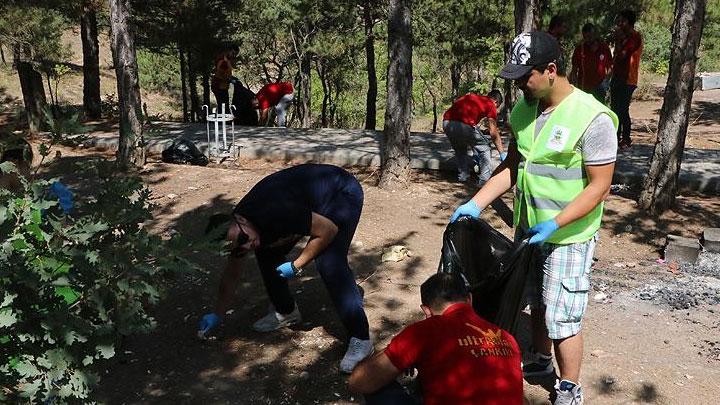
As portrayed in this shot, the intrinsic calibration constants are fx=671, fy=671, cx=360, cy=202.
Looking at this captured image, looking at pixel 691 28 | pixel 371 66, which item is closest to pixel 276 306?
pixel 691 28

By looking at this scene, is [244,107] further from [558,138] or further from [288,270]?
[558,138]

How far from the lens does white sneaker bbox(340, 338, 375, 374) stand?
3693 millimetres

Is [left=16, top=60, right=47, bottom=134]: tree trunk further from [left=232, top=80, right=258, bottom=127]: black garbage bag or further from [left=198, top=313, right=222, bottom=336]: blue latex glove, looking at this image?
[left=198, top=313, right=222, bottom=336]: blue latex glove

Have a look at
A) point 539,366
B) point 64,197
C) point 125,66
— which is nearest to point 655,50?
point 125,66

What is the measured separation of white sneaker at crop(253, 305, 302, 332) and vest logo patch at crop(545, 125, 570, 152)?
207cm

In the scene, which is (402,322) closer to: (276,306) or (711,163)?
(276,306)

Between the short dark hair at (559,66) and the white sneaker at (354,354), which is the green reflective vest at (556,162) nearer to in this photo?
the short dark hair at (559,66)

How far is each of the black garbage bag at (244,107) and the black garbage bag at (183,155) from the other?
285 centimetres

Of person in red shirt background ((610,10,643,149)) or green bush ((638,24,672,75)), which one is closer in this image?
person in red shirt background ((610,10,643,149))

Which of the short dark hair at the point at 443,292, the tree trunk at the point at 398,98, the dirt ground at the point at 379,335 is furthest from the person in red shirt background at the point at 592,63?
the short dark hair at the point at 443,292

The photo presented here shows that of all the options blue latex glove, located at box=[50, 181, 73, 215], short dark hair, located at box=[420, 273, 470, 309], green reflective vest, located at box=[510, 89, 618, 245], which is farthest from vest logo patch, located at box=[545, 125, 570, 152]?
blue latex glove, located at box=[50, 181, 73, 215]

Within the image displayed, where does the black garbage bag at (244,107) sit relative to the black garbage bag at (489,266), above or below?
above

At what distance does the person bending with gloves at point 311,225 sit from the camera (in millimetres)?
3408

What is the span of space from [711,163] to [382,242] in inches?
175
